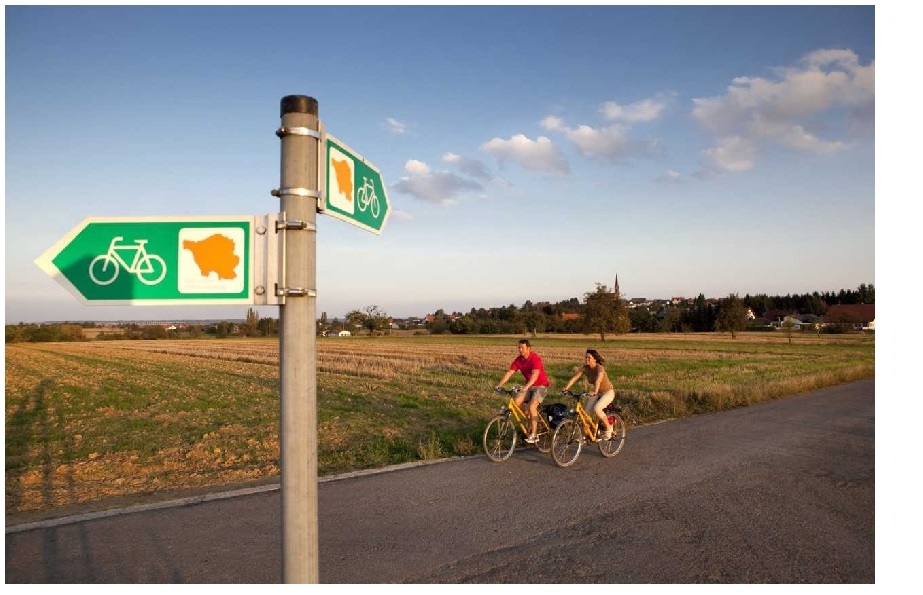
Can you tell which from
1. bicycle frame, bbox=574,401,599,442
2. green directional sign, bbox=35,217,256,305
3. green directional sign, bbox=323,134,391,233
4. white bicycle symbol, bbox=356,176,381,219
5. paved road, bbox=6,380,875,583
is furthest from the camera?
bicycle frame, bbox=574,401,599,442

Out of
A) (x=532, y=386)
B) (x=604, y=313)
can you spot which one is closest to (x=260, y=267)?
(x=532, y=386)

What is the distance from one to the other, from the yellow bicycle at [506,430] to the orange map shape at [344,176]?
721 centimetres

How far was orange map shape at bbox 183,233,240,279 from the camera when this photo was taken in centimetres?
184

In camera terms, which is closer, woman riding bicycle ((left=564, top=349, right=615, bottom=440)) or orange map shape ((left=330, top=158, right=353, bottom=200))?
orange map shape ((left=330, top=158, right=353, bottom=200))

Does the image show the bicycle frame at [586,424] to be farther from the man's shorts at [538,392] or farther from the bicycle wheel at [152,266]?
the bicycle wheel at [152,266]

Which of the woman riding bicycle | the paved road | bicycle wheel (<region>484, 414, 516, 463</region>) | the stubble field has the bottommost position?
the stubble field

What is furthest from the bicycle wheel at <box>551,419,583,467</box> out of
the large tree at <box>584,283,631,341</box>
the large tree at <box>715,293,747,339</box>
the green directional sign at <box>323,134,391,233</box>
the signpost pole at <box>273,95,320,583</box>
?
the large tree at <box>715,293,747,339</box>

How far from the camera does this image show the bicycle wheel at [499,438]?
904cm

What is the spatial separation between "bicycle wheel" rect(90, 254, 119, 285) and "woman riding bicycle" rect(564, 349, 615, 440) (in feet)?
27.1

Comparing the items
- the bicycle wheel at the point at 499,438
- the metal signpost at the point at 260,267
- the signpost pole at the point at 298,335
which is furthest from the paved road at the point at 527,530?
the metal signpost at the point at 260,267

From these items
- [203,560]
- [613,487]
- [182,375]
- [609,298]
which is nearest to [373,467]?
[613,487]

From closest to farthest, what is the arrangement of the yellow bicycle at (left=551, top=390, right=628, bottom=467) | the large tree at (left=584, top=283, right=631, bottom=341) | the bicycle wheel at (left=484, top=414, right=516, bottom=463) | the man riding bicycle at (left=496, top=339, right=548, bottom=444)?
the yellow bicycle at (left=551, top=390, right=628, bottom=467)
the bicycle wheel at (left=484, top=414, right=516, bottom=463)
the man riding bicycle at (left=496, top=339, right=548, bottom=444)
the large tree at (left=584, top=283, right=631, bottom=341)

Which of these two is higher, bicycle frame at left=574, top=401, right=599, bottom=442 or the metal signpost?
the metal signpost

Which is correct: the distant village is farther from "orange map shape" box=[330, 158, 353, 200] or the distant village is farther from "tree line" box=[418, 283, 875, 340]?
"orange map shape" box=[330, 158, 353, 200]
